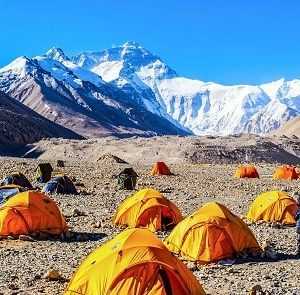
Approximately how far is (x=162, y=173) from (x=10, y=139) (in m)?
81.1

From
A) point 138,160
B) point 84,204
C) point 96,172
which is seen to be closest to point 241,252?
point 84,204

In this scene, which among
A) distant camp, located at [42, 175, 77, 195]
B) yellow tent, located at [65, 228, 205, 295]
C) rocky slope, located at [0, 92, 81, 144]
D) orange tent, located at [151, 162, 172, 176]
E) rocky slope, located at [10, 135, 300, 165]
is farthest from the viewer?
rocky slope, located at [0, 92, 81, 144]

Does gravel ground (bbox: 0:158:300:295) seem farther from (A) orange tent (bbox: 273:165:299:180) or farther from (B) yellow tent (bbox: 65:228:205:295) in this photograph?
(A) orange tent (bbox: 273:165:299:180)

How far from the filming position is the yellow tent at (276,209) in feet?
73.1

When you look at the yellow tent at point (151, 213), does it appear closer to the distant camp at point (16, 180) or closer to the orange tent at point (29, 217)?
the orange tent at point (29, 217)

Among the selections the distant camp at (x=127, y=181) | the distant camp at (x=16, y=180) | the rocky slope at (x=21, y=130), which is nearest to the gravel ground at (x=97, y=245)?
the distant camp at (x=127, y=181)

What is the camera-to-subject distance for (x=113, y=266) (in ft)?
37.3

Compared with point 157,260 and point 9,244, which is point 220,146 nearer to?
point 9,244

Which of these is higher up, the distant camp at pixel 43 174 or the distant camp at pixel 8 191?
the distant camp at pixel 43 174

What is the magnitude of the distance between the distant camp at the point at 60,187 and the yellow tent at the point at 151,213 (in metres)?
11.0

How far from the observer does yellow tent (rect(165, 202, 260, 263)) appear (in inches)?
626

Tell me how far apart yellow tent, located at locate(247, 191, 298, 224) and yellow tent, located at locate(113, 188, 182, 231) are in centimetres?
329

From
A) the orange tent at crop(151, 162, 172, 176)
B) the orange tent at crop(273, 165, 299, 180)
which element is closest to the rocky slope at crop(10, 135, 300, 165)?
the orange tent at crop(151, 162, 172, 176)

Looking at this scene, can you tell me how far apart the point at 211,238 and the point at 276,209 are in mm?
7013
